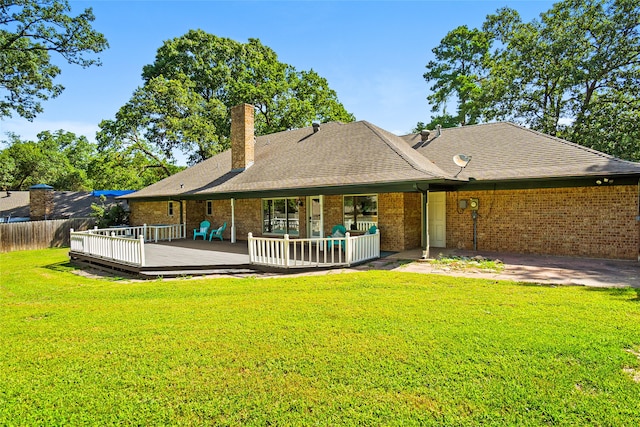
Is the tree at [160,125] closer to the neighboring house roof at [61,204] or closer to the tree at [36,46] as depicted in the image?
the tree at [36,46]

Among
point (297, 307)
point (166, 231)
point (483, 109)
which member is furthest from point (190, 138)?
point (297, 307)

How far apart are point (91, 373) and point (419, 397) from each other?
3.30 m

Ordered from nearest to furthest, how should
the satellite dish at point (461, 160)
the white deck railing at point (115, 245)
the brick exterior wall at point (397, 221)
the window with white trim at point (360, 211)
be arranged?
the white deck railing at point (115, 245)
the brick exterior wall at point (397, 221)
the satellite dish at point (461, 160)
the window with white trim at point (360, 211)

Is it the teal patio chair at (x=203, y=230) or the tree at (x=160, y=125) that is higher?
the tree at (x=160, y=125)

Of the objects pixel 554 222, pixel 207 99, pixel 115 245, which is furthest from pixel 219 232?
pixel 207 99

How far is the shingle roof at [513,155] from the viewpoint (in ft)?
33.3

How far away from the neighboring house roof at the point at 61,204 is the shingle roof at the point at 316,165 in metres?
13.8

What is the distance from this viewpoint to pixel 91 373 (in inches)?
143

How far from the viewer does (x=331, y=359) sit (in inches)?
151

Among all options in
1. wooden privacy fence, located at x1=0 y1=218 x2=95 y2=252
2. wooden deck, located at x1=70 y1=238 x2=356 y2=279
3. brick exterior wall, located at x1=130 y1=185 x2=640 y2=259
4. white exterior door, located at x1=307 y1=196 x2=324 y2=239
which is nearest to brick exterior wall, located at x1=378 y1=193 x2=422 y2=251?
brick exterior wall, located at x1=130 y1=185 x2=640 y2=259

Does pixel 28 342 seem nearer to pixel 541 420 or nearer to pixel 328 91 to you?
pixel 541 420

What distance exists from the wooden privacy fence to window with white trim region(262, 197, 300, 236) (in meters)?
12.8

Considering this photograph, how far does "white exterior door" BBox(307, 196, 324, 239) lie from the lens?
13875 mm

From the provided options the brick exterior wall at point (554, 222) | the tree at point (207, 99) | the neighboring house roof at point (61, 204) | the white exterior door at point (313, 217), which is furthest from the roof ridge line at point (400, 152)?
the neighboring house roof at point (61, 204)
